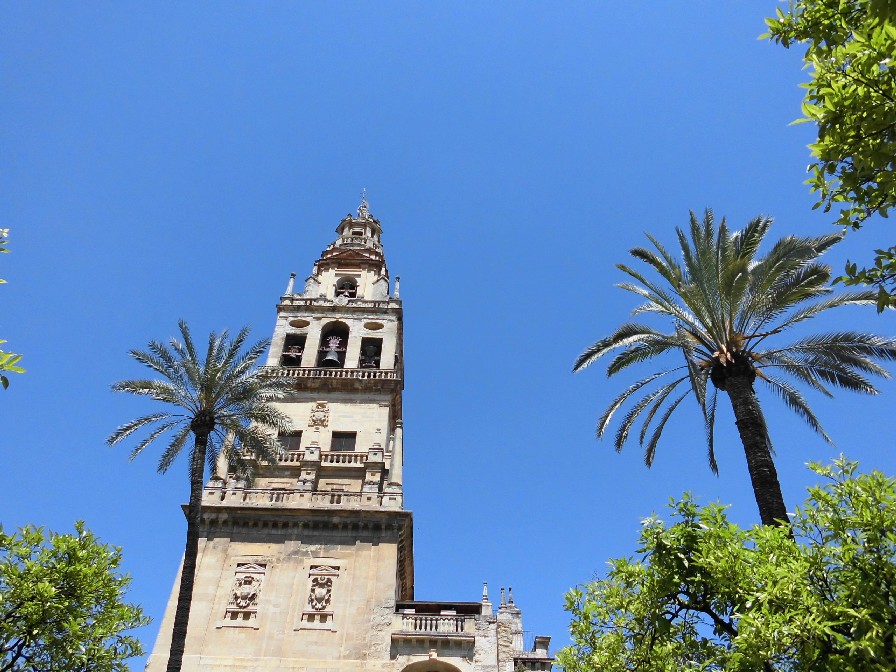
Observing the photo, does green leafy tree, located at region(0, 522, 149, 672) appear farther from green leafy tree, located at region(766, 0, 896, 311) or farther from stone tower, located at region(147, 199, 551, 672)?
green leafy tree, located at region(766, 0, 896, 311)

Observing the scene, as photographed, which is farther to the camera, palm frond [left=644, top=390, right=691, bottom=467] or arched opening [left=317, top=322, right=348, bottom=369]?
arched opening [left=317, top=322, right=348, bottom=369]

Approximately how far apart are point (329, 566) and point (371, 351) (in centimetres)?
1273

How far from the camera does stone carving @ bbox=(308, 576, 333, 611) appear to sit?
83.4 ft

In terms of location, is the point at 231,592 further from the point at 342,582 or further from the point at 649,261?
the point at 649,261

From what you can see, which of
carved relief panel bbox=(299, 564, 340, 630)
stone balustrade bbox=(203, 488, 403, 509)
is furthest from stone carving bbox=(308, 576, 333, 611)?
stone balustrade bbox=(203, 488, 403, 509)

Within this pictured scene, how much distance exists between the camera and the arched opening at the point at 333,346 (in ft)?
116

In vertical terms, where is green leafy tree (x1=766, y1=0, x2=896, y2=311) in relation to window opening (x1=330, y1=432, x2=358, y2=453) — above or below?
below

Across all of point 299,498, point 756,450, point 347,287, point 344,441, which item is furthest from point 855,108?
point 347,287

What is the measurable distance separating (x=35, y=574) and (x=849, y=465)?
19179 mm

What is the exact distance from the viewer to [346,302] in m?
38.1

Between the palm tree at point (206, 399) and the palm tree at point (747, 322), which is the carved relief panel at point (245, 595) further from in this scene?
the palm tree at point (747, 322)

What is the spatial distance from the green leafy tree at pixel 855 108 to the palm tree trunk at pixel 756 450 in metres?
8.44

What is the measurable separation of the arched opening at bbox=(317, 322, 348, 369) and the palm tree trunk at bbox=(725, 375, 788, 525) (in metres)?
21.6

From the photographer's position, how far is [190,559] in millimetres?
20031
